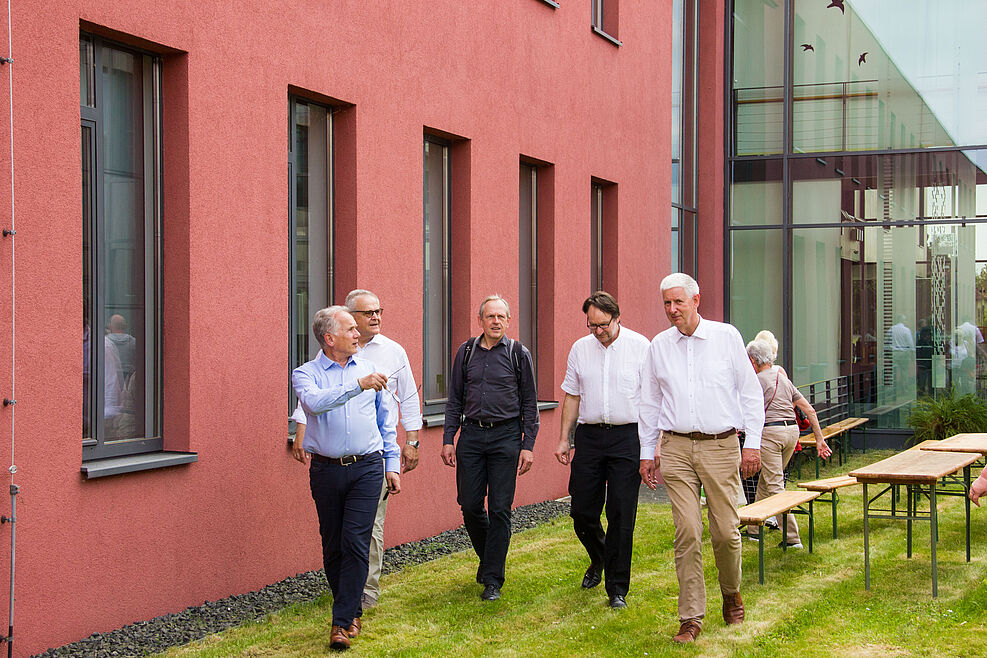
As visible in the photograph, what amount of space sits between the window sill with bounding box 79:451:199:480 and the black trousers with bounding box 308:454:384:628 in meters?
0.90

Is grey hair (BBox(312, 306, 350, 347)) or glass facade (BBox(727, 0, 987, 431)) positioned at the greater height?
glass facade (BBox(727, 0, 987, 431))

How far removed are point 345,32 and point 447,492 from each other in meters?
3.92

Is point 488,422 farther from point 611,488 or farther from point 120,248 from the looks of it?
point 120,248

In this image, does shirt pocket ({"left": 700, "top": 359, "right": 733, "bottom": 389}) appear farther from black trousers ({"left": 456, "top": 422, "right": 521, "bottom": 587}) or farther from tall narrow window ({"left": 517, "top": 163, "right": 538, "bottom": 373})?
tall narrow window ({"left": 517, "top": 163, "right": 538, "bottom": 373})

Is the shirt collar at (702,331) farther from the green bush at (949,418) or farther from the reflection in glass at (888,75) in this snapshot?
the reflection in glass at (888,75)

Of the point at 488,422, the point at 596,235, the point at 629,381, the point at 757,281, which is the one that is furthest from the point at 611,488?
the point at 757,281

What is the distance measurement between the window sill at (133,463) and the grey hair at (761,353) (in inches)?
188

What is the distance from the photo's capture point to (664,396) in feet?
21.5

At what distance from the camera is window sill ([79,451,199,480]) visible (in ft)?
20.1

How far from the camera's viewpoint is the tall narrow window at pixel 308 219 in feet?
27.1

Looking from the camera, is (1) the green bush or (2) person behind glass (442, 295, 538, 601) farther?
(1) the green bush

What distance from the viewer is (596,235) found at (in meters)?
13.7

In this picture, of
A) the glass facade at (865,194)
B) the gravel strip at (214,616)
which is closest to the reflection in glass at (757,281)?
the glass facade at (865,194)

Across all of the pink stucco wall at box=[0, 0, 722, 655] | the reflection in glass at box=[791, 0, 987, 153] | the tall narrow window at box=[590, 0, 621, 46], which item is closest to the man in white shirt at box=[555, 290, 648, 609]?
the pink stucco wall at box=[0, 0, 722, 655]
